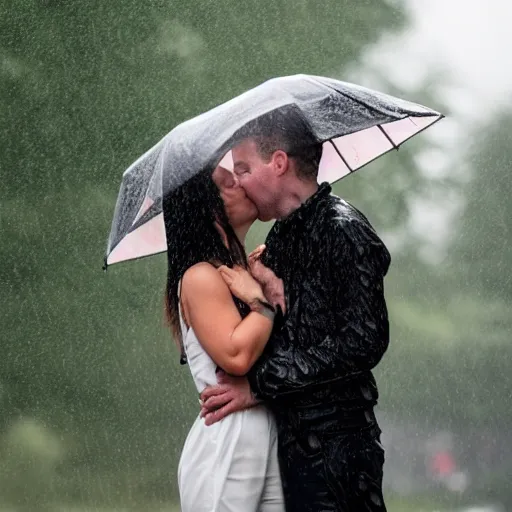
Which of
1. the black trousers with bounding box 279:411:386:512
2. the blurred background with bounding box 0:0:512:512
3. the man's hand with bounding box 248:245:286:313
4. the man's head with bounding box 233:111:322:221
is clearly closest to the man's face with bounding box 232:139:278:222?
the man's head with bounding box 233:111:322:221

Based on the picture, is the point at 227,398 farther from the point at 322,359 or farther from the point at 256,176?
the point at 256,176

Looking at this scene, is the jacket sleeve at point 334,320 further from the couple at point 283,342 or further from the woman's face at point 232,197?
the woman's face at point 232,197

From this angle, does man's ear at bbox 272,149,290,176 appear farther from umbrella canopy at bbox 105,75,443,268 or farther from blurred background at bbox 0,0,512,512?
blurred background at bbox 0,0,512,512

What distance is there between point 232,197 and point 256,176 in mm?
86

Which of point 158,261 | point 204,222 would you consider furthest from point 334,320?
point 158,261

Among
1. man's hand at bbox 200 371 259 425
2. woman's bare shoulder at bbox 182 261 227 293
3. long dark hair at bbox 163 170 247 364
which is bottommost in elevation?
man's hand at bbox 200 371 259 425

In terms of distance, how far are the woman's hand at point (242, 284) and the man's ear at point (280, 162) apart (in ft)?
0.84

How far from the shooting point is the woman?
274 cm

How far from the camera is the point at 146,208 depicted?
315 centimetres

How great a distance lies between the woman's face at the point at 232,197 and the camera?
2.92 metres

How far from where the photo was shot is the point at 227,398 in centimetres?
280

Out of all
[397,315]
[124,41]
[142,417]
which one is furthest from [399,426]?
[124,41]

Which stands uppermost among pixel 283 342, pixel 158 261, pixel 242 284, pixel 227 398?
pixel 158 261

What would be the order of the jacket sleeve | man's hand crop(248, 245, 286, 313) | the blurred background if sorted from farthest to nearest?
the blurred background < man's hand crop(248, 245, 286, 313) < the jacket sleeve
